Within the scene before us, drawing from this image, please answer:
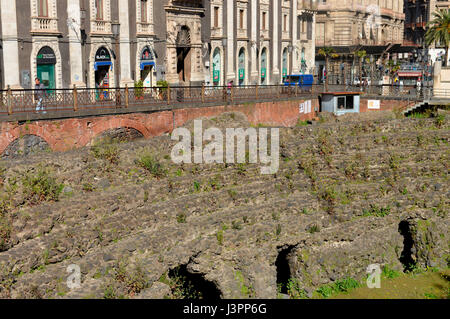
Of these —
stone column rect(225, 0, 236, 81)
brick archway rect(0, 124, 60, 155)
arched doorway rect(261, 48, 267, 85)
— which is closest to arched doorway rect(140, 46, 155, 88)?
stone column rect(225, 0, 236, 81)

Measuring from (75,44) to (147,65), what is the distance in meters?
6.86

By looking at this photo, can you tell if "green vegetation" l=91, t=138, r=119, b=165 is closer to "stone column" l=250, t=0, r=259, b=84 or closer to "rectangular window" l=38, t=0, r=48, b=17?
"rectangular window" l=38, t=0, r=48, b=17

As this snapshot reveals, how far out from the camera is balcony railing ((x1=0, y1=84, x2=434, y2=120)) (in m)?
22.1

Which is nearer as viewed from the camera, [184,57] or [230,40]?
[184,57]

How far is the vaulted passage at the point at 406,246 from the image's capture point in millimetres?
18625

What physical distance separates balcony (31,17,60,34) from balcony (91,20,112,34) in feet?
8.43

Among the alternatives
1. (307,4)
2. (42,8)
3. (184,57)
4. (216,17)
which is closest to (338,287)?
(42,8)

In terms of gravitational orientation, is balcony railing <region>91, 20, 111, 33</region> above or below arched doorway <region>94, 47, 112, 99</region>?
above

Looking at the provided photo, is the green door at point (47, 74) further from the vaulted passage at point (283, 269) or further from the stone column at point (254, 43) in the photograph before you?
the stone column at point (254, 43)

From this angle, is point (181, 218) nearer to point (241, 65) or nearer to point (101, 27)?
point (101, 27)

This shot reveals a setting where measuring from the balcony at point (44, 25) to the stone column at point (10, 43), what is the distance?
3.70 feet

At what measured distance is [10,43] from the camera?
28625 mm

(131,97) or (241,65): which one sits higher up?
(241,65)
